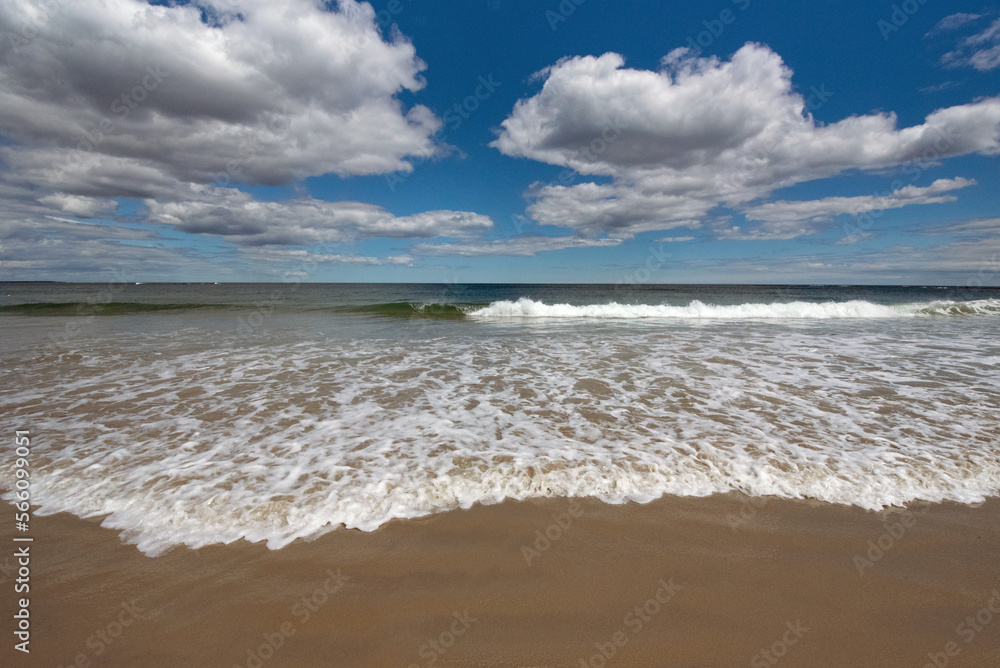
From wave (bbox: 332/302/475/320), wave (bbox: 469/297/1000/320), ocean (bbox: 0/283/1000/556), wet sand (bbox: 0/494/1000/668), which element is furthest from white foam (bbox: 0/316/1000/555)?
wave (bbox: 332/302/475/320)

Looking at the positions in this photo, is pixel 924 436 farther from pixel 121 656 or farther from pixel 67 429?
pixel 67 429

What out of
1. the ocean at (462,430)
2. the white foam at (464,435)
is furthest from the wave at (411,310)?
the white foam at (464,435)

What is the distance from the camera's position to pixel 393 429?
5.22 meters

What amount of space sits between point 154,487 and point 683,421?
5.74 m

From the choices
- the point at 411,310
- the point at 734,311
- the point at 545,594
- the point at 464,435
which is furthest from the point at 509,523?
the point at 734,311

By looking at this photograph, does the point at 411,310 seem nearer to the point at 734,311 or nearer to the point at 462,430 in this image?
the point at 734,311

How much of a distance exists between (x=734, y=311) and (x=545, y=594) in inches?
981

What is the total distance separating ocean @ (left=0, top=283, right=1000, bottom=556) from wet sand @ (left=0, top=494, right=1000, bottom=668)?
1.03ft

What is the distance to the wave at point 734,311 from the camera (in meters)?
23.2

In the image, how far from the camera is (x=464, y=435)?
500cm

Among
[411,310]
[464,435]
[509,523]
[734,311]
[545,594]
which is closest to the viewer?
[545,594]

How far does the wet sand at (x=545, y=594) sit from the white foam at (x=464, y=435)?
1.08 ft

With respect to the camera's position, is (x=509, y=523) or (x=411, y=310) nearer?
(x=509, y=523)

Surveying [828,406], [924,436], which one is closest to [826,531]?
[924,436]
